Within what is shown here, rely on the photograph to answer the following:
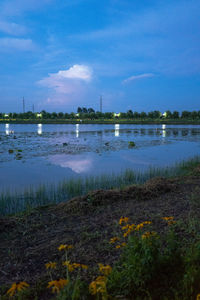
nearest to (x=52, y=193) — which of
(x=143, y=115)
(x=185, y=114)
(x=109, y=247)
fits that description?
(x=109, y=247)

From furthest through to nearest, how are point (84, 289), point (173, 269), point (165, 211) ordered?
point (165, 211), point (173, 269), point (84, 289)

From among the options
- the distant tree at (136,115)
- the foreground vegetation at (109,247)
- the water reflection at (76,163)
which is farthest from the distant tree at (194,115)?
the foreground vegetation at (109,247)

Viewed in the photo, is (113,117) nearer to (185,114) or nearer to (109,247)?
(185,114)

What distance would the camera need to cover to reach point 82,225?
4.93 meters

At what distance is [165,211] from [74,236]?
87.7 inches

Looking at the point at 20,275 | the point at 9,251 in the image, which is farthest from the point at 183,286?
the point at 9,251

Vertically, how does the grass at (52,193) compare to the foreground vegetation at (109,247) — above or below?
below

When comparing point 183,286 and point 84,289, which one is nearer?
point 183,286

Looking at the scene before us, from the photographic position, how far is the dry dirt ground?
3.48 m

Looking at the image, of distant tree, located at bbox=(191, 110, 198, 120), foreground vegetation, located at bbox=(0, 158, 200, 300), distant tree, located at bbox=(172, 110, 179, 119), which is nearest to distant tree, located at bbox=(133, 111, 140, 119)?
distant tree, located at bbox=(172, 110, 179, 119)

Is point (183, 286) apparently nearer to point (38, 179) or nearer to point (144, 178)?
point (144, 178)

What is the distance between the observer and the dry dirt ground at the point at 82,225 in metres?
3.48

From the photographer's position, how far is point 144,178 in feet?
33.2

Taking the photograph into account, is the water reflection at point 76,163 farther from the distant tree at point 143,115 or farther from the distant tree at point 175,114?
the distant tree at point 143,115
